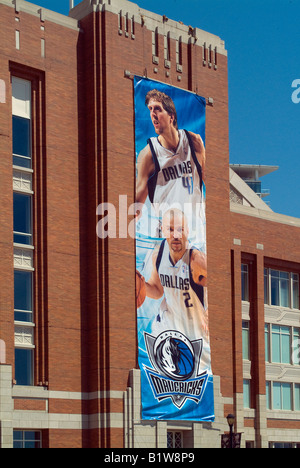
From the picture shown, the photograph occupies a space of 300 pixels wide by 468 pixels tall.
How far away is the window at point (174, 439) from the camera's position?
1788 inches

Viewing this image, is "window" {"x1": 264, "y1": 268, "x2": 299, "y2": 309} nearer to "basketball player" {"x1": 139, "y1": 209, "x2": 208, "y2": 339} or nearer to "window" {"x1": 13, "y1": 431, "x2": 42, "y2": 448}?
"basketball player" {"x1": 139, "y1": 209, "x2": 208, "y2": 339}

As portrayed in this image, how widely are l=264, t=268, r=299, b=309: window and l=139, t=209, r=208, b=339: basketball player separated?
10179 millimetres

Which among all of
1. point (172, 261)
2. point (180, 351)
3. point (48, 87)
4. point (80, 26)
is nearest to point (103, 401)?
point (180, 351)

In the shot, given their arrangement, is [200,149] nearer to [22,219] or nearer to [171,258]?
[171,258]

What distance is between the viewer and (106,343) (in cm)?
4316

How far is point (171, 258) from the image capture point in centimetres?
4656

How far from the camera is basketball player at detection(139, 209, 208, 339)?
45750 mm

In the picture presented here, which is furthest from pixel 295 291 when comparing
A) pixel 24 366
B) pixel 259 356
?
pixel 24 366

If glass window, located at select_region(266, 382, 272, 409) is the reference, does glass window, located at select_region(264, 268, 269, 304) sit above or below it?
above

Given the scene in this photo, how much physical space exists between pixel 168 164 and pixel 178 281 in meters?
5.82

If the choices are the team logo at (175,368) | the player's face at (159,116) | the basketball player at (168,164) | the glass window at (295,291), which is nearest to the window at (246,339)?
the glass window at (295,291)

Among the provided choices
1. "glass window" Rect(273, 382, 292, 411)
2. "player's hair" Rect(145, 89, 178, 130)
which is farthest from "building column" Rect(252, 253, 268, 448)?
"player's hair" Rect(145, 89, 178, 130)

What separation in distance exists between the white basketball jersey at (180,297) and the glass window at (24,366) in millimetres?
6824

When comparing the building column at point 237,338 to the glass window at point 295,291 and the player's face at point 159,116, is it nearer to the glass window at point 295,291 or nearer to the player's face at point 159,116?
the glass window at point 295,291
